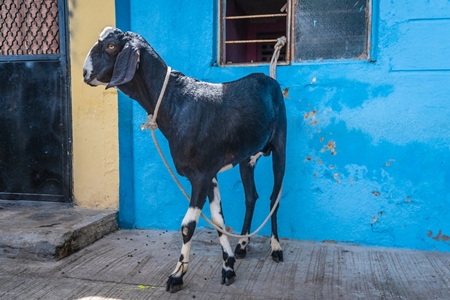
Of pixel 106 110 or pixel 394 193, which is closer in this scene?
pixel 394 193

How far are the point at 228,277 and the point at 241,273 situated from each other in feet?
0.74

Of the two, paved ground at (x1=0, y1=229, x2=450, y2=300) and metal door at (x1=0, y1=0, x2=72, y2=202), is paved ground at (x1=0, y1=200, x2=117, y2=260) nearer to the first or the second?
paved ground at (x1=0, y1=229, x2=450, y2=300)

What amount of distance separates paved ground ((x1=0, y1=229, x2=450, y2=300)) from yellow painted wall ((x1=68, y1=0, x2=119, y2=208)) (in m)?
0.73

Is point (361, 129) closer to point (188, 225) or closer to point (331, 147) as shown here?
point (331, 147)

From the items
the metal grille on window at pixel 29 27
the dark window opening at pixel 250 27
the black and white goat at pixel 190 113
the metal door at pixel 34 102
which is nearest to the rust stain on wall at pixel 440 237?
the black and white goat at pixel 190 113

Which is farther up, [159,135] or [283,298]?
[159,135]

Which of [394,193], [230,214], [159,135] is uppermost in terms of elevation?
[159,135]

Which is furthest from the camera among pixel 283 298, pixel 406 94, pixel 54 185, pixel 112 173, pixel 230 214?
pixel 54 185

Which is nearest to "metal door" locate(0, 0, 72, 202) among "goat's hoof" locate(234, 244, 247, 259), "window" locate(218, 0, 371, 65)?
"window" locate(218, 0, 371, 65)

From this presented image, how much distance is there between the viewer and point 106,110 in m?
3.96

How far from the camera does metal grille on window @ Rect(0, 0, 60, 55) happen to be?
4242 millimetres

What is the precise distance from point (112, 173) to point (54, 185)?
0.84 m

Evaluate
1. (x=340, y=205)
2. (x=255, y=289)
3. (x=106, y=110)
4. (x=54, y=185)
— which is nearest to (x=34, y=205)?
(x=54, y=185)

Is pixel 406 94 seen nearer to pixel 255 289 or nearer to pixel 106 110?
pixel 255 289
